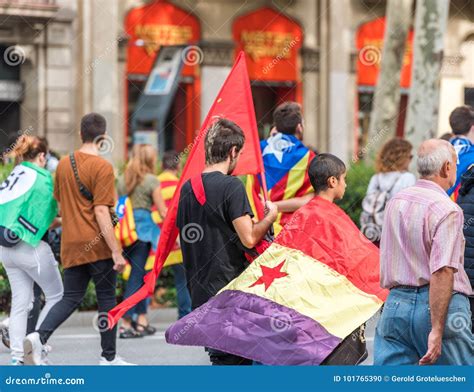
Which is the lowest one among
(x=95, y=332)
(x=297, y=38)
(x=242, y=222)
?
(x=95, y=332)

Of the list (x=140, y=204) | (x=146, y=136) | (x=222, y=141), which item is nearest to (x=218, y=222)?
(x=222, y=141)

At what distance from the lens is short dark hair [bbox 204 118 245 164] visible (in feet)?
19.7

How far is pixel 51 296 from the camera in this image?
820 cm

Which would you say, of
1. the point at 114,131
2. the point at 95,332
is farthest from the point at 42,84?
the point at 95,332

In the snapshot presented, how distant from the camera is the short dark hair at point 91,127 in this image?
780cm

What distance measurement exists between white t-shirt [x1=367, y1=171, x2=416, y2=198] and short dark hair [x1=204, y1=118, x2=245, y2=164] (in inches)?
159

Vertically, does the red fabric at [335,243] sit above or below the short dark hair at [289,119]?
below

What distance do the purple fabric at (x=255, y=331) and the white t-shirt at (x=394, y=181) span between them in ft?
14.9

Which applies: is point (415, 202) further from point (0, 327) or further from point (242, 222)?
point (0, 327)

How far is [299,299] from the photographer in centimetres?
545

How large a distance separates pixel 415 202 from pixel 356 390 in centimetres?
97

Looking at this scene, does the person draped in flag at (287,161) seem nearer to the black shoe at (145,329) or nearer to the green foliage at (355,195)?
the black shoe at (145,329)

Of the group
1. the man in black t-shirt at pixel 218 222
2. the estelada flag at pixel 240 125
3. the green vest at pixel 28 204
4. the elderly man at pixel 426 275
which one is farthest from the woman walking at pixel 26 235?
the elderly man at pixel 426 275

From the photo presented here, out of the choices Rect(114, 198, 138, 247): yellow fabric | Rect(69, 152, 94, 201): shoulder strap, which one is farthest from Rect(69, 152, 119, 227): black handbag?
Rect(114, 198, 138, 247): yellow fabric
